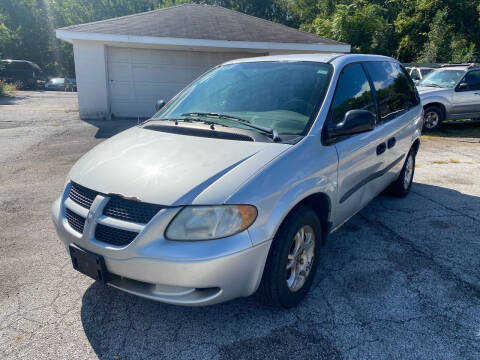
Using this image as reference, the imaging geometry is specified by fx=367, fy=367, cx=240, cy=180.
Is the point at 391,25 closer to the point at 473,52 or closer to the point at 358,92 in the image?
the point at 473,52

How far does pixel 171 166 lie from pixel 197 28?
12.3m

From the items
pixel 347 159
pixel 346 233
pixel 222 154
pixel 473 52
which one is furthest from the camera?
pixel 473 52

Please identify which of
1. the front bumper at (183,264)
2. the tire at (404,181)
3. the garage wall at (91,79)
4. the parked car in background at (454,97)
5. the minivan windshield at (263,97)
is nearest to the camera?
the front bumper at (183,264)

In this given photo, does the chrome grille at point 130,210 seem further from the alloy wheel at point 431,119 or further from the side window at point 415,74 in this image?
the side window at point 415,74

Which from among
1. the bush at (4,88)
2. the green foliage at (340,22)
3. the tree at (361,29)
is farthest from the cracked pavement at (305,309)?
the bush at (4,88)

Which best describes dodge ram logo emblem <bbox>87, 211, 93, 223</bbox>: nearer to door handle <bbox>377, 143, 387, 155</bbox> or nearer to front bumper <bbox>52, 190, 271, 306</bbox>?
front bumper <bbox>52, 190, 271, 306</bbox>

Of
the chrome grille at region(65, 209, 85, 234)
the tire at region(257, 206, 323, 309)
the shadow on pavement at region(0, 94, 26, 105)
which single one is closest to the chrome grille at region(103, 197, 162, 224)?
the chrome grille at region(65, 209, 85, 234)

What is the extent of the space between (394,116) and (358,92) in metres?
0.89

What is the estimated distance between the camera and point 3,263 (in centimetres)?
340

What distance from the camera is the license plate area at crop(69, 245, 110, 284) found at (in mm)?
2323

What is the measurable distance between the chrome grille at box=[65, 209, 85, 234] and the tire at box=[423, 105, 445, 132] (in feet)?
37.3

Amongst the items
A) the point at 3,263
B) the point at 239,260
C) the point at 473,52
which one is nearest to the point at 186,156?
the point at 239,260

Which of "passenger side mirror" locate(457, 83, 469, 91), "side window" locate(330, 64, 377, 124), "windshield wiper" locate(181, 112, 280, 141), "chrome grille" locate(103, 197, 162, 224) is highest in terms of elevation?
"side window" locate(330, 64, 377, 124)

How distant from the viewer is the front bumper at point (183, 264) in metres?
2.14
